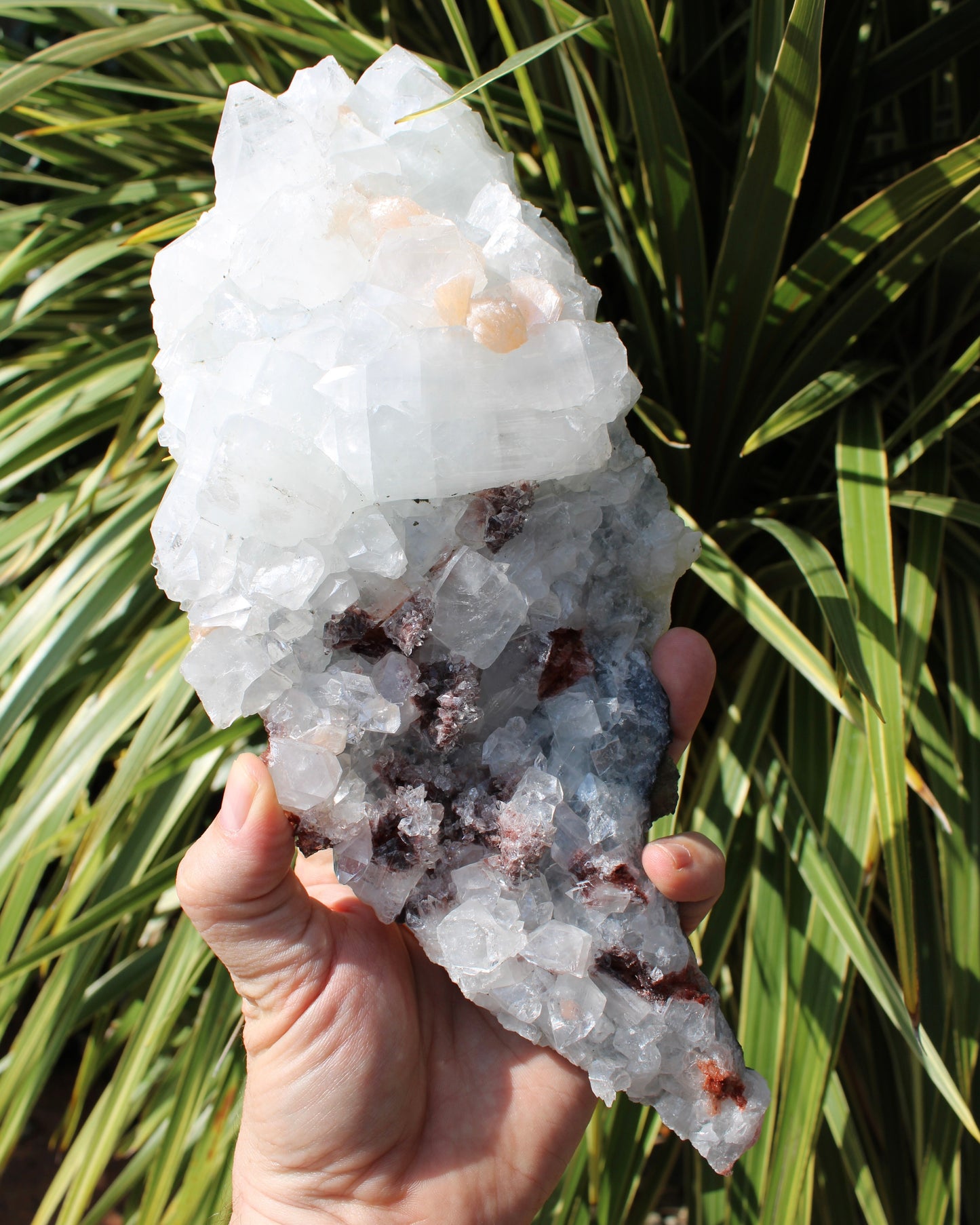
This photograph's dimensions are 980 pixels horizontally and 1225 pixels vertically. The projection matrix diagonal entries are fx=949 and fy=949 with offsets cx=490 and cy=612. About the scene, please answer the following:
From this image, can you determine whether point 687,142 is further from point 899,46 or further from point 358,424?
point 358,424

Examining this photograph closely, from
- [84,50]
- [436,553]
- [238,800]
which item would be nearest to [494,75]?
[436,553]

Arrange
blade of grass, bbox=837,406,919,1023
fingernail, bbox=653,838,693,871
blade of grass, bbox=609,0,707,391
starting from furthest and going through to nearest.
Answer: blade of grass, bbox=609,0,707,391 < blade of grass, bbox=837,406,919,1023 < fingernail, bbox=653,838,693,871

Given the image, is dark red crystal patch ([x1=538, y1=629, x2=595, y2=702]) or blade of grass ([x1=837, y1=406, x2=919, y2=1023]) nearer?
dark red crystal patch ([x1=538, y1=629, x2=595, y2=702])

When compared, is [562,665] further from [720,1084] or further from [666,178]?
[666,178]

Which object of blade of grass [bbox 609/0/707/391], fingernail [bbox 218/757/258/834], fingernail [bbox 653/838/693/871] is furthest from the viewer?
blade of grass [bbox 609/0/707/391]

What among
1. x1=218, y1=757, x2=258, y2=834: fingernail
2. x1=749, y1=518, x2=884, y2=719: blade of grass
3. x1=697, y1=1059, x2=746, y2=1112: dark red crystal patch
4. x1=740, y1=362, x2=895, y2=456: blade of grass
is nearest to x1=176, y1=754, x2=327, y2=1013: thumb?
x1=218, y1=757, x2=258, y2=834: fingernail

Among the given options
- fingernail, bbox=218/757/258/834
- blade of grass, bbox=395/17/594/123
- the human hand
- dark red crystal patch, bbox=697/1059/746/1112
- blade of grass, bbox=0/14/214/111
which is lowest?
dark red crystal patch, bbox=697/1059/746/1112

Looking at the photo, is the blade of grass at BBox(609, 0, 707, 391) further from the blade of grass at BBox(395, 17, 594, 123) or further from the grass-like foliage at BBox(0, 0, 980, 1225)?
the blade of grass at BBox(395, 17, 594, 123)

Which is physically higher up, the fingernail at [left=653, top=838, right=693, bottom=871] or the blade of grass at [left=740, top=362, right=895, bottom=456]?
the blade of grass at [left=740, top=362, right=895, bottom=456]
